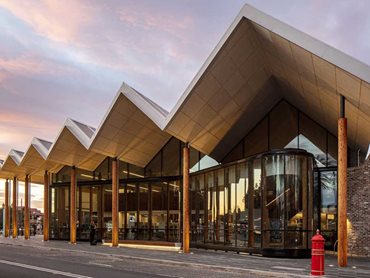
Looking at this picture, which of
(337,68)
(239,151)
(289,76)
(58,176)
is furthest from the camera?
(58,176)

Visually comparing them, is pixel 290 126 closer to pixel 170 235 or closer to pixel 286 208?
pixel 286 208

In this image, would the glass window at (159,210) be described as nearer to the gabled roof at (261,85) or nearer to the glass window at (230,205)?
the gabled roof at (261,85)

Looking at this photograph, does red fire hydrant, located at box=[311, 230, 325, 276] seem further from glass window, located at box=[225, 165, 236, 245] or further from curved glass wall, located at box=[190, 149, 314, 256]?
glass window, located at box=[225, 165, 236, 245]

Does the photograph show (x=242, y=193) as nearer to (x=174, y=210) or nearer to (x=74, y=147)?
(x=174, y=210)

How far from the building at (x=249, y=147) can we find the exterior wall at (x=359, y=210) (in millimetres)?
47

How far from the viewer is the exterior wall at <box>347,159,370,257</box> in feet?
78.3

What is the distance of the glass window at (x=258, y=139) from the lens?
26.9 m

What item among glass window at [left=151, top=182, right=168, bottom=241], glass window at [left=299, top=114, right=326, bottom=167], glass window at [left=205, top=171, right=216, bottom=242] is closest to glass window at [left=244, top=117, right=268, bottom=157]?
glass window at [left=299, top=114, right=326, bottom=167]

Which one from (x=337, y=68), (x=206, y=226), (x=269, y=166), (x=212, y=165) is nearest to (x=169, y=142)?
(x=212, y=165)

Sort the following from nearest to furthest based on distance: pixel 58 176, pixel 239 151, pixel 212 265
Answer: pixel 212 265 < pixel 239 151 < pixel 58 176

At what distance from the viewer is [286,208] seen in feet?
72.6

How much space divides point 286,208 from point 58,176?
Answer: 76.7ft

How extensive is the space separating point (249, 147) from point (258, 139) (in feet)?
2.30

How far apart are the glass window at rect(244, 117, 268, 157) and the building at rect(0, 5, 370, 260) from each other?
50 millimetres
